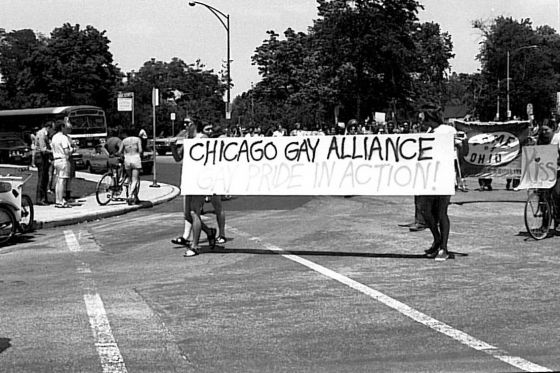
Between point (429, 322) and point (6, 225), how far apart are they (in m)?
8.31

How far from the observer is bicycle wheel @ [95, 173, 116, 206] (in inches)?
749

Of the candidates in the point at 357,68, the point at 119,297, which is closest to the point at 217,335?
the point at 119,297

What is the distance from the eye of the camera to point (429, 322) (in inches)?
284

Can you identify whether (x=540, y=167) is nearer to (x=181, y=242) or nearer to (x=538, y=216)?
(x=538, y=216)

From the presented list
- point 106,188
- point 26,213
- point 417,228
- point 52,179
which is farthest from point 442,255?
point 52,179

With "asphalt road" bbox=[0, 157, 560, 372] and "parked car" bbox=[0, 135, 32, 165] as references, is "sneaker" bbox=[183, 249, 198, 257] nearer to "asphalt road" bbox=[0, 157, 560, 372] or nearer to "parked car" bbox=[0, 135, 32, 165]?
"asphalt road" bbox=[0, 157, 560, 372]

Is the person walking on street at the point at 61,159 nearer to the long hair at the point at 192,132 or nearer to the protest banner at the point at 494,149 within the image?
the long hair at the point at 192,132

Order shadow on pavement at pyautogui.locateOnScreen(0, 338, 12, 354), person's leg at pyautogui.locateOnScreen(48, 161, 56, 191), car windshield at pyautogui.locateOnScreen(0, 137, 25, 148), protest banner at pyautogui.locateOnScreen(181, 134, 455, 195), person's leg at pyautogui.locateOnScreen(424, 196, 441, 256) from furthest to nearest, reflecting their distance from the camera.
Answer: car windshield at pyautogui.locateOnScreen(0, 137, 25, 148)
person's leg at pyautogui.locateOnScreen(48, 161, 56, 191)
protest banner at pyautogui.locateOnScreen(181, 134, 455, 195)
person's leg at pyautogui.locateOnScreen(424, 196, 441, 256)
shadow on pavement at pyautogui.locateOnScreen(0, 338, 12, 354)

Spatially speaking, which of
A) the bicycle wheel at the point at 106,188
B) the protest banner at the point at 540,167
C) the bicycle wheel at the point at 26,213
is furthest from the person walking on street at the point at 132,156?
Answer: the protest banner at the point at 540,167

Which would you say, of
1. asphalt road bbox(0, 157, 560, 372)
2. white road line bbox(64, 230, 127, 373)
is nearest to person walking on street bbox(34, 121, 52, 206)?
asphalt road bbox(0, 157, 560, 372)

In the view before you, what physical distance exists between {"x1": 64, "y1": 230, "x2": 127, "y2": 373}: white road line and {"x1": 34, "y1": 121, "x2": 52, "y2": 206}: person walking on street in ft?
29.5

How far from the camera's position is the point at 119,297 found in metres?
8.58

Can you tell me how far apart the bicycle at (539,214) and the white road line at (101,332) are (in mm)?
6706

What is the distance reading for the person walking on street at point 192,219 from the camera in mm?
11297
